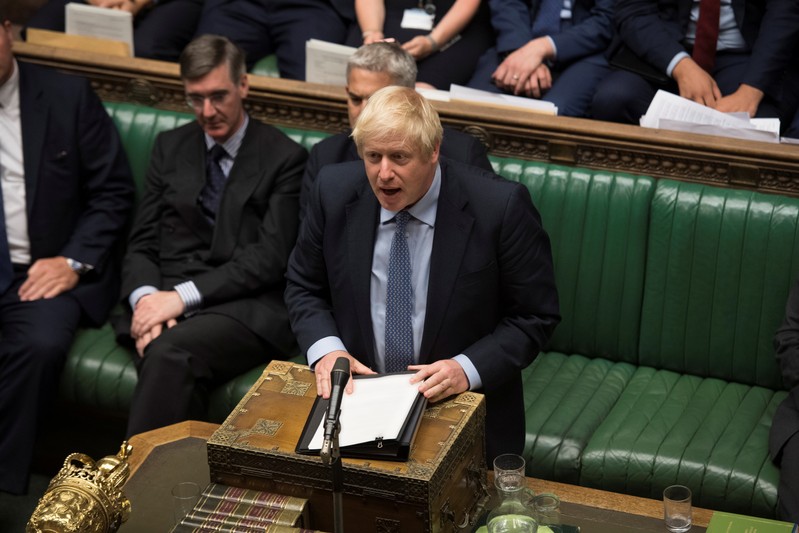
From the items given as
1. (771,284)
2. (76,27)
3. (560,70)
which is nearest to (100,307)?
(76,27)

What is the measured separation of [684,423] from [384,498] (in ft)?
4.50

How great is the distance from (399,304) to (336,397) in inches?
37.7

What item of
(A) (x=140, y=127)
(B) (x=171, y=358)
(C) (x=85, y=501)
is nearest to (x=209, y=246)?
(B) (x=171, y=358)

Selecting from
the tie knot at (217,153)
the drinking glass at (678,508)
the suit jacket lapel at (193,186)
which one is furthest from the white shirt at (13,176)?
the drinking glass at (678,508)

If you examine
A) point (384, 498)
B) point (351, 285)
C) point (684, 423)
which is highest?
point (351, 285)

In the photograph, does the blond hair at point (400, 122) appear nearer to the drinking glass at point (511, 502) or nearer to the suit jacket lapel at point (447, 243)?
the suit jacket lapel at point (447, 243)

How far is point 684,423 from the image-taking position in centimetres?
371

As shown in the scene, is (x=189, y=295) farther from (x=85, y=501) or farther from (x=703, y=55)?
(x=703, y=55)

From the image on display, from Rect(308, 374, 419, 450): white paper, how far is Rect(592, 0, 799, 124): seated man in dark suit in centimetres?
187

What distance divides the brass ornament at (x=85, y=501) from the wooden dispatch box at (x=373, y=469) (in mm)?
224

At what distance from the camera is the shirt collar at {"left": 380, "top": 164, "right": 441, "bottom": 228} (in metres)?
3.10

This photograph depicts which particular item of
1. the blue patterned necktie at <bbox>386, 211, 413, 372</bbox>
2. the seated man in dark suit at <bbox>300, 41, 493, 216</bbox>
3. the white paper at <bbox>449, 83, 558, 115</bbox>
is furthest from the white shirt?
the blue patterned necktie at <bbox>386, 211, 413, 372</bbox>

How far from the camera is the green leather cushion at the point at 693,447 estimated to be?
3.46m

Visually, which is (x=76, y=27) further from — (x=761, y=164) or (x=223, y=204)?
(x=761, y=164)
